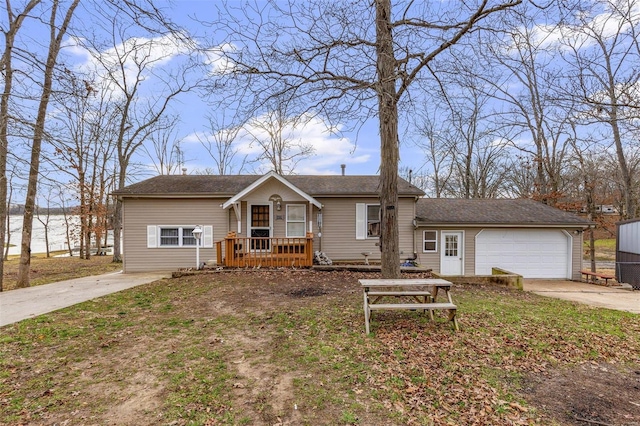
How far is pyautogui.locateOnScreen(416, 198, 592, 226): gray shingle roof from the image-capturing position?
44.6 ft

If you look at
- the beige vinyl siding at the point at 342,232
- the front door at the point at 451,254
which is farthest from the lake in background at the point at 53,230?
the front door at the point at 451,254

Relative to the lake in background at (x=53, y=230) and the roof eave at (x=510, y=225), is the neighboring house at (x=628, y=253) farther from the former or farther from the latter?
the lake in background at (x=53, y=230)

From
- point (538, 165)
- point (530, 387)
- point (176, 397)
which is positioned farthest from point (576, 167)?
point (176, 397)

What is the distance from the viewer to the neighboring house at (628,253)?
13578 millimetres

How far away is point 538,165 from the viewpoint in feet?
66.3

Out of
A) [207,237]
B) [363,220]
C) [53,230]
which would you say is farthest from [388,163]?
[53,230]

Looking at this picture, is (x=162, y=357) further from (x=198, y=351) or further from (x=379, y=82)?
(x=379, y=82)

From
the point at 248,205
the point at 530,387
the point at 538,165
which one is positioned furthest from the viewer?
the point at 538,165

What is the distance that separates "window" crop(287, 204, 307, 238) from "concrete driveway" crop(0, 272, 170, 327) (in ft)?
17.3

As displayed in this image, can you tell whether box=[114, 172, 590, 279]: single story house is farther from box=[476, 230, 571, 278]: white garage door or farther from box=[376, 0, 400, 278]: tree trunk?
box=[376, 0, 400, 278]: tree trunk

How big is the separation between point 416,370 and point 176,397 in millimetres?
2686

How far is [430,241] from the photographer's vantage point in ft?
45.3

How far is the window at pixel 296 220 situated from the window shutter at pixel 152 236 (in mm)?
5326

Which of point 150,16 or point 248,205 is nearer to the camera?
point 150,16
